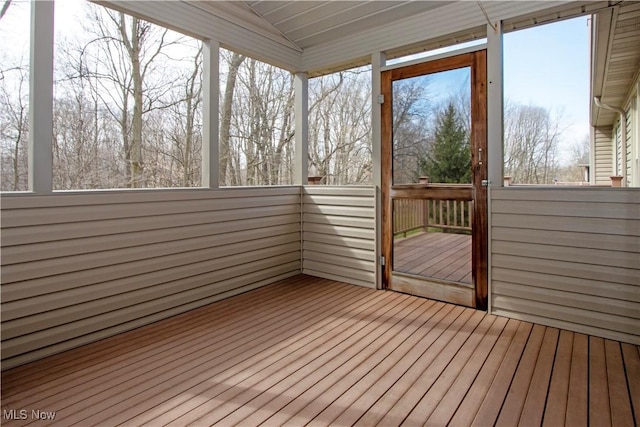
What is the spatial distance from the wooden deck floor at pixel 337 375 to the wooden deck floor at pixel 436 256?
0.43 meters

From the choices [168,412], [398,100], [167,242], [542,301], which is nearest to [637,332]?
[542,301]

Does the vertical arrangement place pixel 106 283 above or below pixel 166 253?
below

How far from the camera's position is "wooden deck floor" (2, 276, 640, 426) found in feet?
5.75

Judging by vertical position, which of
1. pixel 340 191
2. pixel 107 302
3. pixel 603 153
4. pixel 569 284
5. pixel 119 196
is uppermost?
pixel 603 153

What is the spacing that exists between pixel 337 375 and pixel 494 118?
2423 mm

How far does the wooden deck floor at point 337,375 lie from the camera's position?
1752 millimetres

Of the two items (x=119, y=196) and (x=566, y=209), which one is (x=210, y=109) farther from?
(x=566, y=209)

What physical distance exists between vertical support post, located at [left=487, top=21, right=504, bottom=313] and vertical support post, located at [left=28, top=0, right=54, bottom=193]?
10.8 ft

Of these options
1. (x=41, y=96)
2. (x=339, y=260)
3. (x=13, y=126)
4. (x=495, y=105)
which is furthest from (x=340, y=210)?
(x=13, y=126)

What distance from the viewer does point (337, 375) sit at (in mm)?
2119

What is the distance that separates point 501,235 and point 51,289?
3.36 metres

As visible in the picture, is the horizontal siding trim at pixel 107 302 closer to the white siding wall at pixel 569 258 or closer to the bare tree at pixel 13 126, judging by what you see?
the bare tree at pixel 13 126

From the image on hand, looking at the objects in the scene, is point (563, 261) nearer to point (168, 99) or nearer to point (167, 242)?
Result: point (167, 242)

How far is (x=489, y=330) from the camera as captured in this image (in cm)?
275
